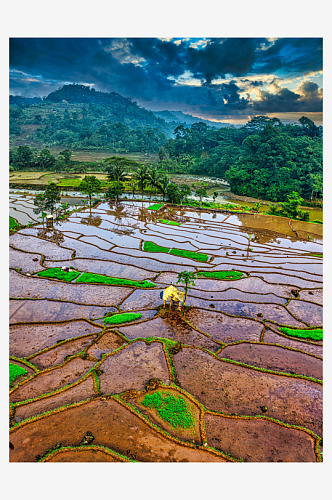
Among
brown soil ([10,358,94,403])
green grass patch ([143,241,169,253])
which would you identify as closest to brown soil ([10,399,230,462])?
brown soil ([10,358,94,403])

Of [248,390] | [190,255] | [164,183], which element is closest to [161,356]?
[248,390]

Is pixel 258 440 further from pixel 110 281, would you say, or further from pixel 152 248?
pixel 152 248

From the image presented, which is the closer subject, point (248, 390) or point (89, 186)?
point (248, 390)

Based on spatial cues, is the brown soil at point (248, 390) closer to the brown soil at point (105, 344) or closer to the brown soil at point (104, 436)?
the brown soil at point (104, 436)

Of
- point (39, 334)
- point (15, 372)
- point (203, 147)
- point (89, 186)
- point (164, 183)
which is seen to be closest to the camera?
point (15, 372)

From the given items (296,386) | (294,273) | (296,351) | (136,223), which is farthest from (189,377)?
(136,223)

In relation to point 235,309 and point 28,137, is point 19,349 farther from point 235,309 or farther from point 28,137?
point 28,137
